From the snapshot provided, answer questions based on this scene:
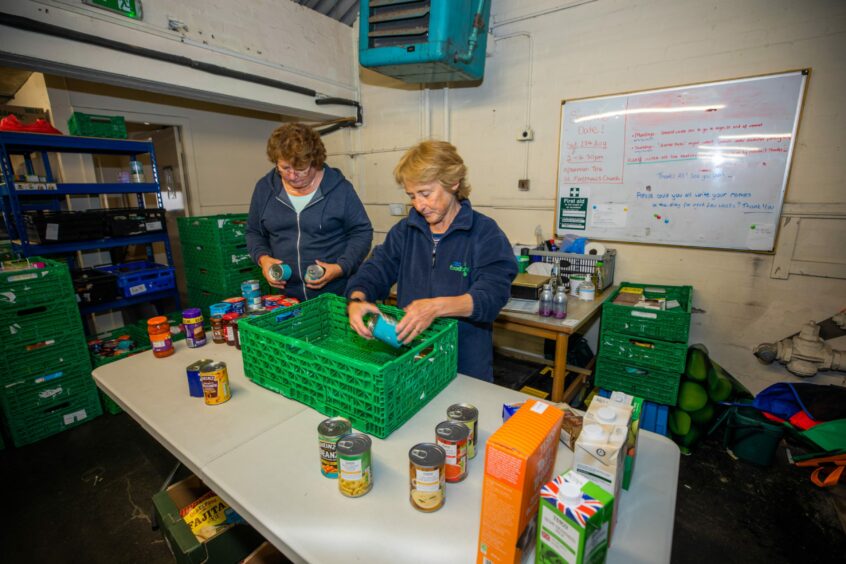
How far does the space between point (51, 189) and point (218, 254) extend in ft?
3.79

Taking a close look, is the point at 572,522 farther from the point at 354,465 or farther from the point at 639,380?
the point at 639,380

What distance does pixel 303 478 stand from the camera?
0.94 metres

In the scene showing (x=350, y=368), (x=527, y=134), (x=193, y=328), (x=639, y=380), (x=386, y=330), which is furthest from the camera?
(x=527, y=134)

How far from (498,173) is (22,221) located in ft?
11.3

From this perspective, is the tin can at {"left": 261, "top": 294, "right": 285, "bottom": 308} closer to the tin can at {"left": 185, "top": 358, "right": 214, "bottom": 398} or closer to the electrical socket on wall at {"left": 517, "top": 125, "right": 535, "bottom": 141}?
the tin can at {"left": 185, "top": 358, "right": 214, "bottom": 398}

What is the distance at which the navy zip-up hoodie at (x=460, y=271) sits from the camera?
1.44m

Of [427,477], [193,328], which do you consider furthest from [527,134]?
[427,477]

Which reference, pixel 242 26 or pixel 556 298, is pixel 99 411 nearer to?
A: pixel 242 26

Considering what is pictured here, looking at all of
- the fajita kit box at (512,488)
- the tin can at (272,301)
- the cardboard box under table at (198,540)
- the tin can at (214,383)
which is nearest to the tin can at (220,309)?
the tin can at (272,301)

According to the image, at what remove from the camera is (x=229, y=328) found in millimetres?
1648

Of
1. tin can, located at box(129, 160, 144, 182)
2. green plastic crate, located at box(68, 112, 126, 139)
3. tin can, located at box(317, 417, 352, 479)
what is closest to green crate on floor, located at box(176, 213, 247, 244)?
tin can, located at box(129, 160, 144, 182)

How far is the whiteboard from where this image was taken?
93.9 inches

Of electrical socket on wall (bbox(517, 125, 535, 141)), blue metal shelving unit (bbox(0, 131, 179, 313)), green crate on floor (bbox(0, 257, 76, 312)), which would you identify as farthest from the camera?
electrical socket on wall (bbox(517, 125, 535, 141))

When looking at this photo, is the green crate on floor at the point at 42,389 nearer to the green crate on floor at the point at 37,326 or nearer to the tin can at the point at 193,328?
the green crate on floor at the point at 37,326
